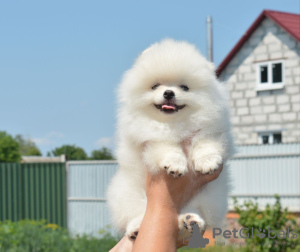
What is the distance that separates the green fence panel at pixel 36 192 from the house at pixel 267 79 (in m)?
7.07

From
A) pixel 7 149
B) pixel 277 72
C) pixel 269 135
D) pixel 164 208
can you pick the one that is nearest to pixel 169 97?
pixel 164 208

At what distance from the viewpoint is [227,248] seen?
7418mm

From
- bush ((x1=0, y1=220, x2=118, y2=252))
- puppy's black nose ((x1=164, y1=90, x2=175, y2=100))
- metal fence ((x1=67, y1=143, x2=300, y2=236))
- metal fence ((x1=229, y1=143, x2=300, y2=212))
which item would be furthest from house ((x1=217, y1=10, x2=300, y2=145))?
puppy's black nose ((x1=164, y1=90, x2=175, y2=100))

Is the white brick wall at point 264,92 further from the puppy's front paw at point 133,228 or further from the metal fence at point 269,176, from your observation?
the puppy's front paw at point 133,228

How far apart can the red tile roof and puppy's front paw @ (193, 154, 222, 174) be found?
591 inches

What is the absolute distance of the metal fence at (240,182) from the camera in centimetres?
1384

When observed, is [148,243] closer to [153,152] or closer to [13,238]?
[153,152]

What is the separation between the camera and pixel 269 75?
1806 centimetres

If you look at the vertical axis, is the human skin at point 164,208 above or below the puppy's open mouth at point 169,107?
below

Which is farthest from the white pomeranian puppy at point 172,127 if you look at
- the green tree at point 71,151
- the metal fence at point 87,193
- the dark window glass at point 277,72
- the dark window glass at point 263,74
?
the green tree at point 71,151

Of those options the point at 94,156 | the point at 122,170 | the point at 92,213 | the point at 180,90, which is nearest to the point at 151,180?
the point at 122,170

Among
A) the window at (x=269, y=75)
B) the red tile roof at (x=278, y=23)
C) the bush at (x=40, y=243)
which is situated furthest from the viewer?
the window at (x=269, y=75)

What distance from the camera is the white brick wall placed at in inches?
685

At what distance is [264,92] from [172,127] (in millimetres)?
15796
